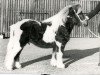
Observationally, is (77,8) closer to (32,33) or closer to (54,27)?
(54,27)

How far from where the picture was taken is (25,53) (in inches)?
491

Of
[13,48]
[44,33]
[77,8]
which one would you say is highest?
[77,8]

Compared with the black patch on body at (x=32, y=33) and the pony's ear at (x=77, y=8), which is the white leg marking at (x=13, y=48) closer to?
the black patch on body at (x=32, y=33)

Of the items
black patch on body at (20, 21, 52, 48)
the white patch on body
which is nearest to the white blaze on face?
black patch on body at (20, 21, 52, 48)

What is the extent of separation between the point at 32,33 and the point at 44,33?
1.19ft

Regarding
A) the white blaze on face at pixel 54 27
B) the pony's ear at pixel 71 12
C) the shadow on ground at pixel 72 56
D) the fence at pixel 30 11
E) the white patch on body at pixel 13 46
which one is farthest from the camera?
the fence at pixel 30 11

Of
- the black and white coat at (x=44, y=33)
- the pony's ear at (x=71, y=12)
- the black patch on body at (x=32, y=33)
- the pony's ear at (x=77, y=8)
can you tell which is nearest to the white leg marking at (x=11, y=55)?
the black and white coat at (x=44, y=33)

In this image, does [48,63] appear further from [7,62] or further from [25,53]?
[25,53]

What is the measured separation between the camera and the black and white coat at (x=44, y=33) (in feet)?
29.4

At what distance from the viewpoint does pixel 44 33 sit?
30.5 ft

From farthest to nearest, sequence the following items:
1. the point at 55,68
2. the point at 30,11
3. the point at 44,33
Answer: the point at 30,11, the point at 55,68, the point at 44,33

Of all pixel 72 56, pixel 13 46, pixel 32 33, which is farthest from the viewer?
pixel 72 56

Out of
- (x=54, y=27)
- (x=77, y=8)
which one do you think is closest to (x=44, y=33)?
(x=54, y=27)

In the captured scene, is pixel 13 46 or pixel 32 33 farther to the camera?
pixel 32 33
